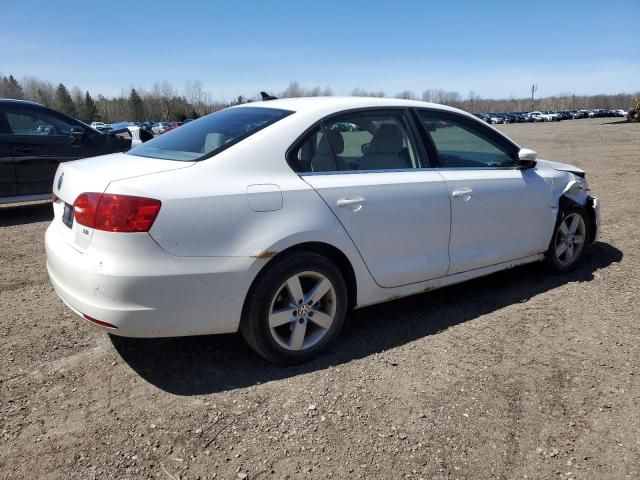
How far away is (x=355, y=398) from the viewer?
2.89 meters

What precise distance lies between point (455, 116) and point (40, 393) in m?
3.52

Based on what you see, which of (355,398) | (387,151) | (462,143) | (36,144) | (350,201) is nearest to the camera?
(355,398)

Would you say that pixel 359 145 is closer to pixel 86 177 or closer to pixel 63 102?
pixel 86 177

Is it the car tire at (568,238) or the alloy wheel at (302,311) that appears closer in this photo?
the alloy wheel at (302,311)

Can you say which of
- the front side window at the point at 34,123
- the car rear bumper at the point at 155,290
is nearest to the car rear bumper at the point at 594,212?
the car rear bumper at the point at 155,290

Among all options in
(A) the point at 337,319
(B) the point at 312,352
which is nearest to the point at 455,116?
(A) the point at 337,319

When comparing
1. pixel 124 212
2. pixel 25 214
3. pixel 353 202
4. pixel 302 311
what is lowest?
pixel 25 214

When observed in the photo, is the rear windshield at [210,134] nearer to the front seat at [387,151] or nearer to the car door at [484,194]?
the front seat at [387,151]

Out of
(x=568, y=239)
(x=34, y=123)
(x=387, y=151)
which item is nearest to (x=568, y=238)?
(x=568, y=239)

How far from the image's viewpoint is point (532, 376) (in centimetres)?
313

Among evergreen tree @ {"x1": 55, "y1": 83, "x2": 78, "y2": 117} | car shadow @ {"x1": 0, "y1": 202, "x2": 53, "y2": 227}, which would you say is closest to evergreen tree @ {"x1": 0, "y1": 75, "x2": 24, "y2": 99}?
evergreen tree @ {"x1": 55, "y1": 83, "x2": 78, "y2": 117}

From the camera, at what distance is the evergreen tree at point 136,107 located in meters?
94.9

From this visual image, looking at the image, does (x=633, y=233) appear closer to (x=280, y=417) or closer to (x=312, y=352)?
(x=312, y=352)

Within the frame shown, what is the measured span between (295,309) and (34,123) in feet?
22.2
